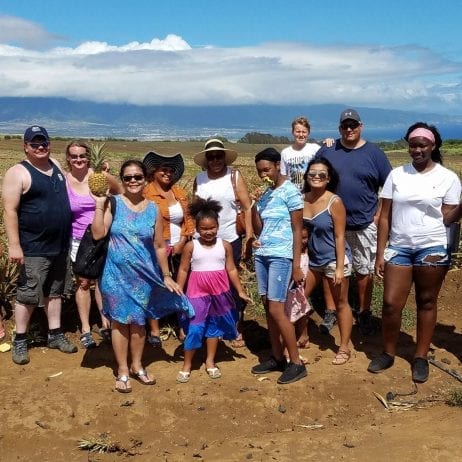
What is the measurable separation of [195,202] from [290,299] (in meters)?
1.31

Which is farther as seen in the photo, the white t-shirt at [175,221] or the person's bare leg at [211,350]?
the white t-shirt at [175,221]

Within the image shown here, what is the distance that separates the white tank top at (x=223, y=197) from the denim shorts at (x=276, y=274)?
24.1 inches

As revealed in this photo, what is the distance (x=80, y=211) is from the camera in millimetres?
5562

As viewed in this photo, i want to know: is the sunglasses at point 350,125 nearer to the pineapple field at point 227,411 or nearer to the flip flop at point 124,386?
the pineapple field at point 227,411

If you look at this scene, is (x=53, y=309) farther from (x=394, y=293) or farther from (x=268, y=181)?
(x=394, y=293)

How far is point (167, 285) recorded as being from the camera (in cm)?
512

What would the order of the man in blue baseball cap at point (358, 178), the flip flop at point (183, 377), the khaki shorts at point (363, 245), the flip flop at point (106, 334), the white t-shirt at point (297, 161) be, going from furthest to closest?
the white t-shirt at point (297, 161) → the flip flop at point (106, 334) → the khaki shorts at point (363, 245) → the man in blue baseball cap at point (358, 178) → the flip flop at point (183, 377)

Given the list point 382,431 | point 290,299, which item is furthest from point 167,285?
point 382,431

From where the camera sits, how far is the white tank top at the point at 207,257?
5312 millimetres

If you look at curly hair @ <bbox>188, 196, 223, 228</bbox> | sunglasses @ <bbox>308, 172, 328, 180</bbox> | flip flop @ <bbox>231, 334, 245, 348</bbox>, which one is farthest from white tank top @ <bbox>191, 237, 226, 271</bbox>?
flip flop @ <bbox>231, 334, 245, 348</bbox>

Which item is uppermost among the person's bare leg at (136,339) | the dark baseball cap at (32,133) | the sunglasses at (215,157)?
the dark baseball cap at (32,133)

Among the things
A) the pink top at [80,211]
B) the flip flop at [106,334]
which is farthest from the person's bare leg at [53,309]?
the pink top at [80,211]

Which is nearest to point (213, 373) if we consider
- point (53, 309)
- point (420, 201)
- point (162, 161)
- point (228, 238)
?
point (228, 238)

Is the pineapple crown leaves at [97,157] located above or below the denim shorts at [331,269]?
above
